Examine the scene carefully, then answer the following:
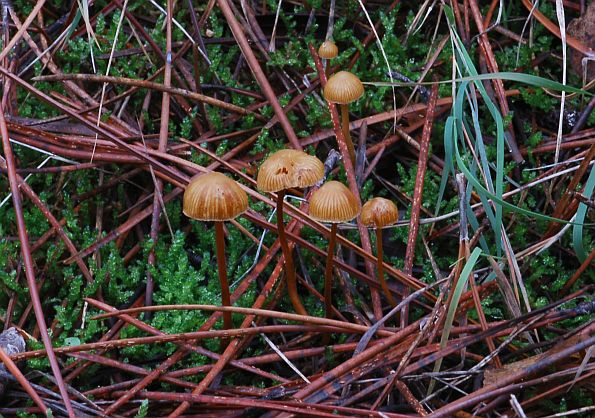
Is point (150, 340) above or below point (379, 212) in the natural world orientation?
below

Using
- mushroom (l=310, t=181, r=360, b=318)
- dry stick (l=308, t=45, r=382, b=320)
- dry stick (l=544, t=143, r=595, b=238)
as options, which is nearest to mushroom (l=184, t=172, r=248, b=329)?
mushroom (l=310, t=181, r=360, b=318)

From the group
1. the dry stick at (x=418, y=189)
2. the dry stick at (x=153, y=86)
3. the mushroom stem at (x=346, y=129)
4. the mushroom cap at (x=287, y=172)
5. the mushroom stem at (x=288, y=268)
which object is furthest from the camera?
Result: the dry stick at (x=153, y=86)

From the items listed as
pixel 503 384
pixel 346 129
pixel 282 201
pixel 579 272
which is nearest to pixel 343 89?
pixel 346 129

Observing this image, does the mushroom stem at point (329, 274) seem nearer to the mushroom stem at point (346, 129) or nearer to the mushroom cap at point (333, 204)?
the mushroom cap at point (333, 204)

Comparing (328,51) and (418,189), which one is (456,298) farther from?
(328,51)

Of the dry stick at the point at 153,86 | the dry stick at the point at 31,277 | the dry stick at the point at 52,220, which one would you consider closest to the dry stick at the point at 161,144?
the dry stick at the point at 153,86

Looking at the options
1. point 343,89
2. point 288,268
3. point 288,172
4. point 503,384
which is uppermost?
point 343,89

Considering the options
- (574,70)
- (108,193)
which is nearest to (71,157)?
(108,193)
